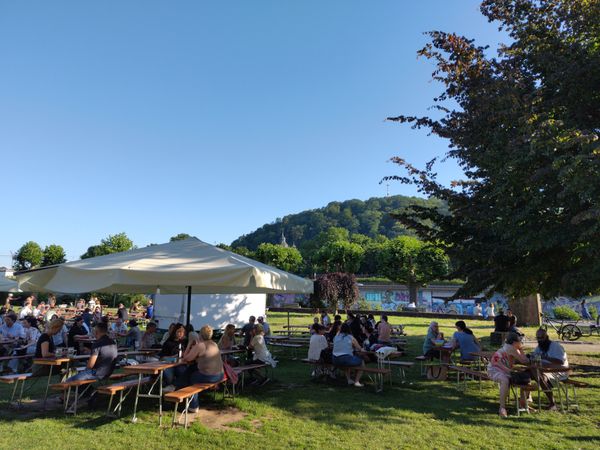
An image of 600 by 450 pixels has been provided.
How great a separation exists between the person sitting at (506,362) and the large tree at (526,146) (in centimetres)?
213

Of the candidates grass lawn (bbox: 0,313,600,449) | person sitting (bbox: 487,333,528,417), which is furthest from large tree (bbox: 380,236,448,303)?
person sitting (bbox: 487,333,528,417)

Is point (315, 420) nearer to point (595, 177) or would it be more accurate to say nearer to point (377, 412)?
point (377, 412)

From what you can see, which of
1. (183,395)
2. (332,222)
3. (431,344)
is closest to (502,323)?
(431,344)

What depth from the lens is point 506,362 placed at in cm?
668

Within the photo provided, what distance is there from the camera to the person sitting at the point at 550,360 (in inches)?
267

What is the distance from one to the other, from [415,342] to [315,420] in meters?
12.4

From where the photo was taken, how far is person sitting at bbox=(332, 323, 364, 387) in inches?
320

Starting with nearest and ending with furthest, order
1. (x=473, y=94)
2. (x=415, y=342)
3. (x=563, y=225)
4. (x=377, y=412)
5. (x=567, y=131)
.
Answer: (x=377, y=412), (x=567, y=131), (x=563, y=225), (x=473, y=94), (x=415, y=342)

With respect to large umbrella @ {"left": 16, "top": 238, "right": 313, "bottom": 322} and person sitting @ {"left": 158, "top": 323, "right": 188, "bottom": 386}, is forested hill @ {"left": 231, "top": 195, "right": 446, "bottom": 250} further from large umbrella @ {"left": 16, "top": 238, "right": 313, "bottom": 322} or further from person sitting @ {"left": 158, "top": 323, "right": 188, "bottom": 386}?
large umbrella @ {"left": 16, "top": 238, "right": 313, "bottom": 322}

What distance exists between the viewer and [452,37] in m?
9.84

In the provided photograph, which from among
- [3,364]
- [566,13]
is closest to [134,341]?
[3,364]

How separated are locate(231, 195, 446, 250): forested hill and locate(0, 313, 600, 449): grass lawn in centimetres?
10295

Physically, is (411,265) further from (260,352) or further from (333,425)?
(333,425)

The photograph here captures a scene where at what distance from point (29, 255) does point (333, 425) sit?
6016cm
